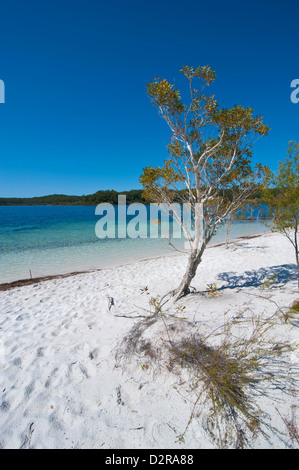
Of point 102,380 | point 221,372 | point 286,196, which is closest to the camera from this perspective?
point 221,372

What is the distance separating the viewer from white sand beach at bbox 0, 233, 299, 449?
2340mm

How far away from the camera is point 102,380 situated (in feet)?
10.4

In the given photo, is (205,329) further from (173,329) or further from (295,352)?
(295,352)

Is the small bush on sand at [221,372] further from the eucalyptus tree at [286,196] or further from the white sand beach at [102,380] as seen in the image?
the eucalyptus tree at [286,196]

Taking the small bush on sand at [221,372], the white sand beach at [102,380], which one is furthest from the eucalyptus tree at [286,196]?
the small bush on sand at [221,372]

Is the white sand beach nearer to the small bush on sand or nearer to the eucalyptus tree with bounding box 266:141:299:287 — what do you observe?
the small bush on sand

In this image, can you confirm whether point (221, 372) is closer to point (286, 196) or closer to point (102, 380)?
point (102, 380)

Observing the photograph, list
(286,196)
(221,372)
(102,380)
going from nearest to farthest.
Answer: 1. (221,372)
2. (102,380)
3. (286,196)

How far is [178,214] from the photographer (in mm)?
6742

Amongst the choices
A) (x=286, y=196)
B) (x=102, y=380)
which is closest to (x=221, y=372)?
(x=102, y=380)

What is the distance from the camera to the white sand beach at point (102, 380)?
234 cm
